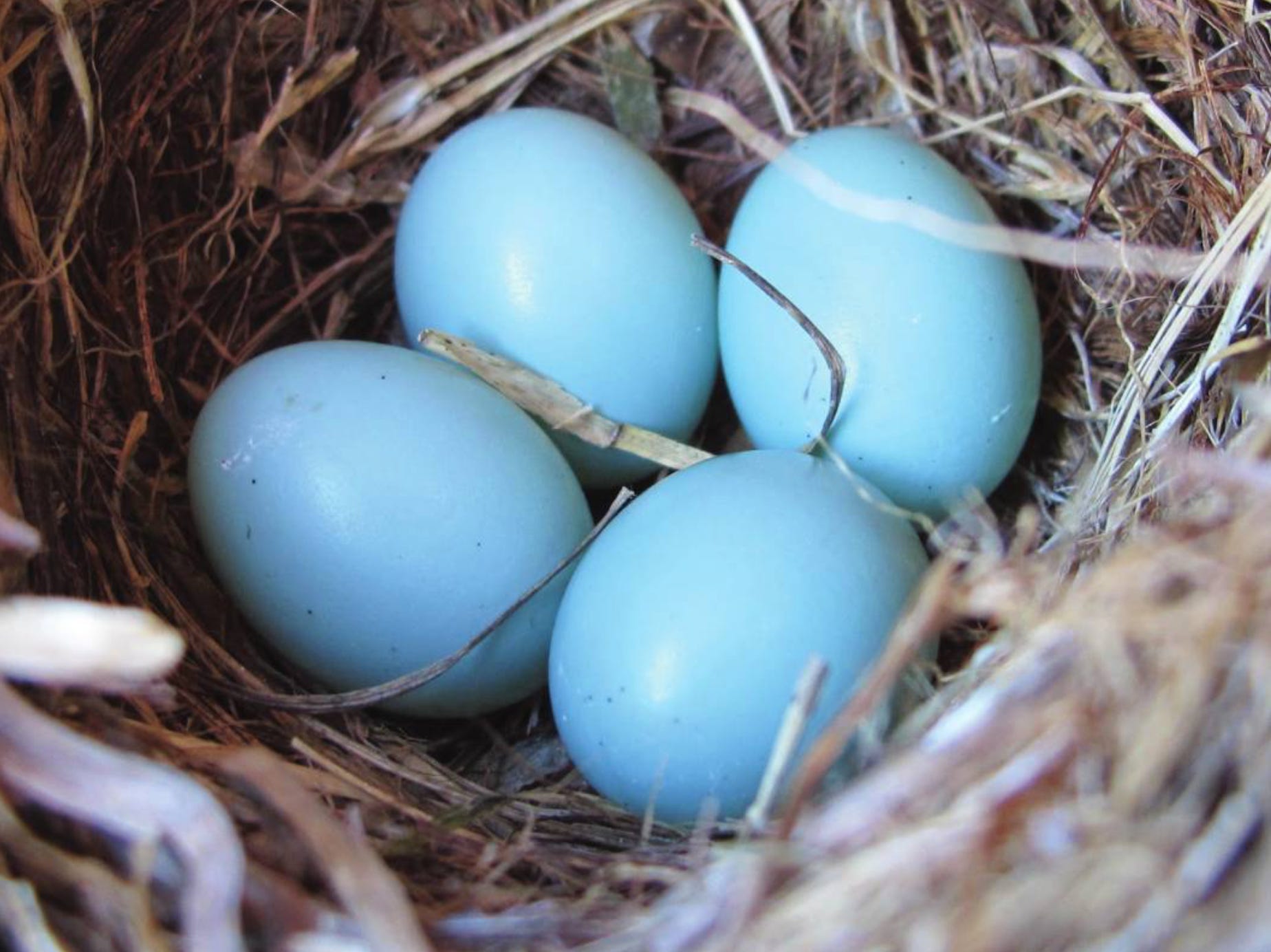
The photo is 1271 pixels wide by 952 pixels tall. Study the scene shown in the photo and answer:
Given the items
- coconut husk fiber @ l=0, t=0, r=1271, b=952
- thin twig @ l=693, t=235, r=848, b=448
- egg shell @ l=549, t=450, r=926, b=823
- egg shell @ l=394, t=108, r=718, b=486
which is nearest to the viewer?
coconut husk fiber @ l=0, t=0, r=1271, b=952

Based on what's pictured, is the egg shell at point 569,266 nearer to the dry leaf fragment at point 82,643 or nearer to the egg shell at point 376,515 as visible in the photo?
the egg shell at point 376,515

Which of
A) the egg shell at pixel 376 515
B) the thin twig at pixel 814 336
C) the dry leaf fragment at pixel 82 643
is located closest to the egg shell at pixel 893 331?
the thin twig at pixel 814 336

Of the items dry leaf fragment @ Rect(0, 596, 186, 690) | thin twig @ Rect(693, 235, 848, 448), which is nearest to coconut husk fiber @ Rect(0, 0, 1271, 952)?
dry leaf fragment @ Rect(0, 596, 186, 690)

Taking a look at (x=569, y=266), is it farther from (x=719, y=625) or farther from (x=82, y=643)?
(x=82, y=643)

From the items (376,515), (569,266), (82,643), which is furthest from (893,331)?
(82,643)

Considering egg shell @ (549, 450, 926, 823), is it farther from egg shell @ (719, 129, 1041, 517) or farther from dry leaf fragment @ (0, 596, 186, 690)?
dry leaf fragment @ (0, 596, 186, 690)

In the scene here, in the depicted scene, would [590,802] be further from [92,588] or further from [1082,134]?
[1082,134]
